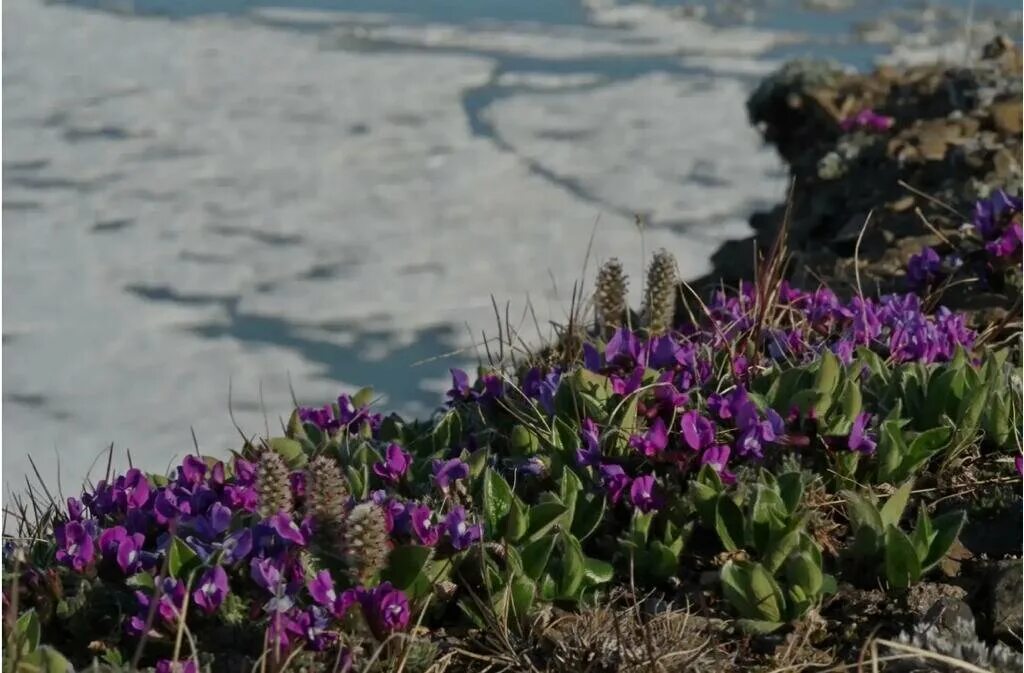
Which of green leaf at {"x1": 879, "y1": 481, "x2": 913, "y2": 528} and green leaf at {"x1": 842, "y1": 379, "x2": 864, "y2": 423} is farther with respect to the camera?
green leaf at {"x1": 842, "y1": 379, "x2": 864, "y2": 423}

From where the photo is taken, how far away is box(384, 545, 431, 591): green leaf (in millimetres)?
2344

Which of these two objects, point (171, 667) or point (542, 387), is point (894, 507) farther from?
point (171, 667)

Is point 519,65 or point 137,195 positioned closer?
point 137,195

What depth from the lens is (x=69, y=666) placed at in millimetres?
2135

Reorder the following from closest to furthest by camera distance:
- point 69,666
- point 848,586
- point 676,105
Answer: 1. point 69,666
2. point 848,586
3. point 676,105

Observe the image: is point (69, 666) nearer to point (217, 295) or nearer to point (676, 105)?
point (217, 295)

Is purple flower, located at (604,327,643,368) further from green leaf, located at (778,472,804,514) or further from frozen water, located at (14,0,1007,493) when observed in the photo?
green leaf, located at (778,472,804,514)

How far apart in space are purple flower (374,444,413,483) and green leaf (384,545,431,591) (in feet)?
1.11

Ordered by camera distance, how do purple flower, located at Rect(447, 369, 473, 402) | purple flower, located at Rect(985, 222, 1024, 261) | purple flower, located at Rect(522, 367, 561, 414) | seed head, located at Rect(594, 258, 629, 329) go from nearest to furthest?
purple flower, located at Rect(522, 367, 561, 414)
purple flower, located at Rect(447, 369, 473, 402)
seed head, located at Rect(594, 258, 629, 329)
purple flower, located at Rect(985, 222, 1024, 261)

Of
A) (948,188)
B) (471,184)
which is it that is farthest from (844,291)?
(471,184)

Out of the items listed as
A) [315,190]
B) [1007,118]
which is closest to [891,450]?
[1007,118]

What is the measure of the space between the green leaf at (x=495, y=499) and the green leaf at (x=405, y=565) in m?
0.20

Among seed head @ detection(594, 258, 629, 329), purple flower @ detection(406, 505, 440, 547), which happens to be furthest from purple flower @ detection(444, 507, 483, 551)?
seed head @ detection(594, 258, 629, 329)

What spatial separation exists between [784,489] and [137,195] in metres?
4.97
